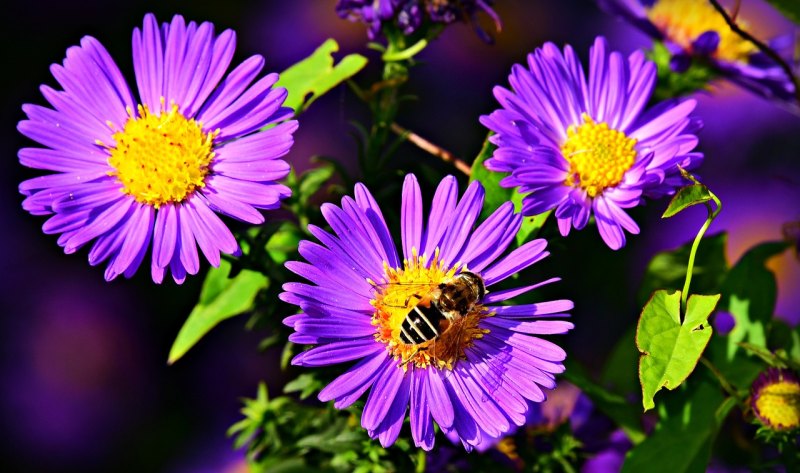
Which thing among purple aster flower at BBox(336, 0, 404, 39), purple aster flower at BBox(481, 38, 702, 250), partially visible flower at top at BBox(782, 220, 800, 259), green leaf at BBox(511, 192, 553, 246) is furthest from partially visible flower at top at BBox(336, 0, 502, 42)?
partially visible flower at top at BBox(782, 220, 800, 259)

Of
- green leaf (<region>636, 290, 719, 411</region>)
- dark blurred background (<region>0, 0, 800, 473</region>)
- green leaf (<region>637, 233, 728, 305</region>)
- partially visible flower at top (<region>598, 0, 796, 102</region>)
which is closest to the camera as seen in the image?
green leaf (<region>636, 290, 719, 411</region>)

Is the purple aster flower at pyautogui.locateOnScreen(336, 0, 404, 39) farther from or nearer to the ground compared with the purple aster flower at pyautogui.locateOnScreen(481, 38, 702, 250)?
farther from the ground

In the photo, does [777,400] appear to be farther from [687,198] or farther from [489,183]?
[489,183]

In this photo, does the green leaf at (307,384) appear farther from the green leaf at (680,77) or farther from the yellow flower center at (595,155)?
the green leaf at (680,77)

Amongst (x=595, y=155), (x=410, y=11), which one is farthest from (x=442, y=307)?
(x=410, y=11)

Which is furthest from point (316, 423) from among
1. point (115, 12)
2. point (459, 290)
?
point (115, 12)

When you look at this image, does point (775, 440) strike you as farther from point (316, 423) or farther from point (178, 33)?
point (178, 33)

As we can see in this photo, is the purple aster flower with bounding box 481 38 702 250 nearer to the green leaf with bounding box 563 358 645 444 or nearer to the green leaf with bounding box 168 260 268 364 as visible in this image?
the green leaf with bounding box 563 358 645 444
